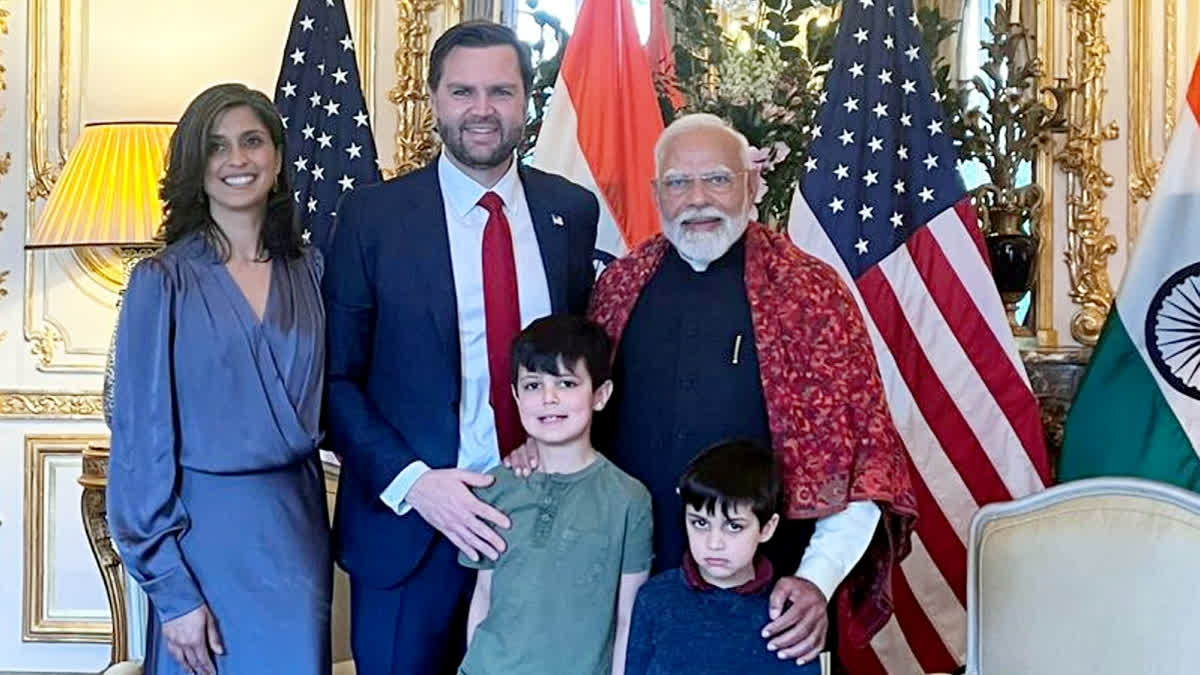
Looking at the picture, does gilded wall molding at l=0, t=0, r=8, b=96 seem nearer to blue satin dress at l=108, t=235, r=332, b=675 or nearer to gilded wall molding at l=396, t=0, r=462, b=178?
gilded wall molding at l=396, t=0, r=462, b=178

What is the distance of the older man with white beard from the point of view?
69.2 inches

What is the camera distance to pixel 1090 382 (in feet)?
8.79

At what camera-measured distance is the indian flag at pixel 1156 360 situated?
259 cm

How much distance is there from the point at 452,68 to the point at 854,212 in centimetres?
146

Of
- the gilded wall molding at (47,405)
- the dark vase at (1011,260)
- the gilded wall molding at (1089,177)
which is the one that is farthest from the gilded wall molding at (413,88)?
the gilded wall molding at (1089,177)

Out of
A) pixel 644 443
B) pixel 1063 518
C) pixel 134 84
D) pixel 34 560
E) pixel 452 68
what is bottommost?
pixel 34 560

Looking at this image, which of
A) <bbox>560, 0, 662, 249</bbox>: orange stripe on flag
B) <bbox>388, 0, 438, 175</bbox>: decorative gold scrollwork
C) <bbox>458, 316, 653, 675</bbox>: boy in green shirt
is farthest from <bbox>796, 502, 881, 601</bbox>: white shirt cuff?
<bbox>388, 0, 438, 175</bbox>: decorative gold scrollwork

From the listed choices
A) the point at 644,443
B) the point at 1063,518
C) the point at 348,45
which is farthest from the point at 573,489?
the point at 348,45

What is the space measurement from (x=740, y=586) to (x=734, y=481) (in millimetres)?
150

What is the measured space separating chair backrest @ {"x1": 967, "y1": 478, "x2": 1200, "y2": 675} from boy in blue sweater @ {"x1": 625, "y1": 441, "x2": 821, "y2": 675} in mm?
640

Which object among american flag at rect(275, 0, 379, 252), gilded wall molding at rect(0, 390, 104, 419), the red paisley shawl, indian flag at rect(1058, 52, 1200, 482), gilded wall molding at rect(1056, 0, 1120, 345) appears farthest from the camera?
gilded wall molding at rect(0, 390, 104, 419)

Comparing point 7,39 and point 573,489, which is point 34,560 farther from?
point 573,489

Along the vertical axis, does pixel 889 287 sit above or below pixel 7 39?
below

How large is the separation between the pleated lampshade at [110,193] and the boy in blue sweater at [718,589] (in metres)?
2.15
